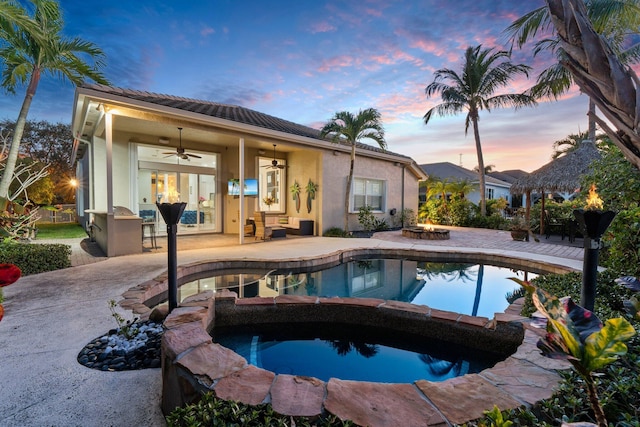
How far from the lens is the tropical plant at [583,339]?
0.93 m

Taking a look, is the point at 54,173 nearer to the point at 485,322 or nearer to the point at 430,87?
the point at 430,87

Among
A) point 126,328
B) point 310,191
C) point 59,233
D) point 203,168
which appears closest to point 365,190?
point 310,191

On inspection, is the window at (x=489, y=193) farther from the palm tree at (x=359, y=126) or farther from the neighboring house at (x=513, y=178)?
the palm tree at (x=359, y=126)

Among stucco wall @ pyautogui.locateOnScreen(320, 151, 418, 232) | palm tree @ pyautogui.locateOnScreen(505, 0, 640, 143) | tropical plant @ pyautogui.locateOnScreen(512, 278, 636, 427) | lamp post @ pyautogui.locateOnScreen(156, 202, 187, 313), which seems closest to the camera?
tropical plant @ pyautogui.locateOnScreen(512, 278, 636, 427)

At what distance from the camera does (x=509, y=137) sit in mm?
17812

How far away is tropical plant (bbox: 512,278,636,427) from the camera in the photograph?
93cm

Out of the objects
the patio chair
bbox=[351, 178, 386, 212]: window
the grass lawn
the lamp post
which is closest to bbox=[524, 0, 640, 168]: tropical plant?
the lamp post

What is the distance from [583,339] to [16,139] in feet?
32.9

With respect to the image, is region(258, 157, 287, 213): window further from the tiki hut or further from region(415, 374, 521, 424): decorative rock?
region(415, 374, 521, 424): decorative rock

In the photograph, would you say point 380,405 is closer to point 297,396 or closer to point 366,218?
point 297,396

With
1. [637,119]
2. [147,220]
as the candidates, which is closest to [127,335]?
[637,119]

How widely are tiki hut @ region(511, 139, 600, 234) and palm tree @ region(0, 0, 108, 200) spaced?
15519mm

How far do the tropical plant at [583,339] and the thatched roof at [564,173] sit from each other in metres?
13.6

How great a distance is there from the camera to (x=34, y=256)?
587 centimetres
